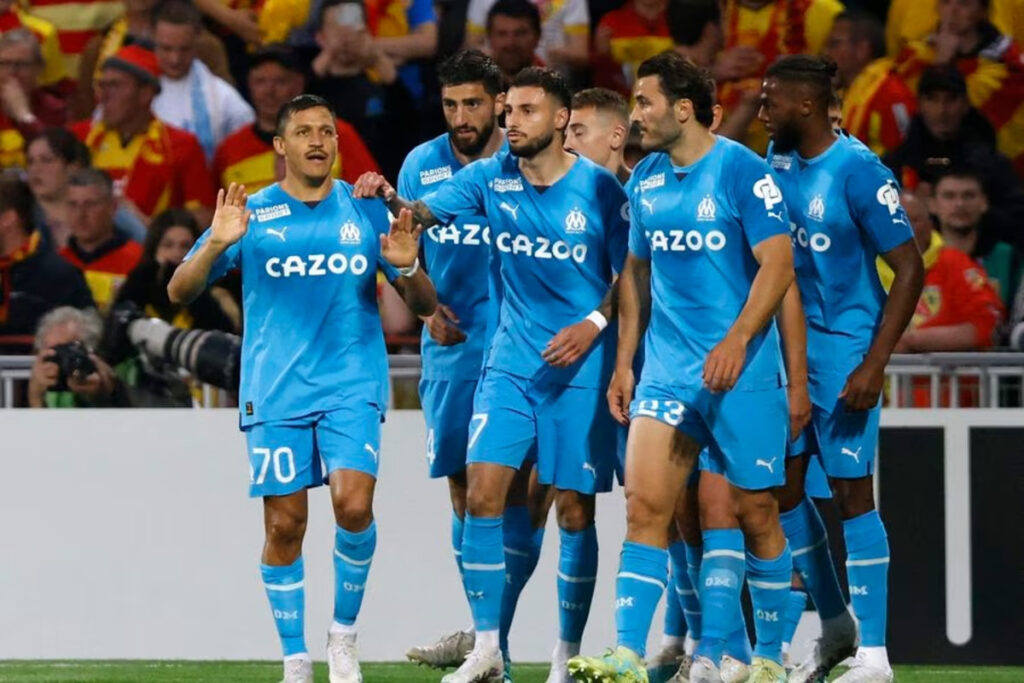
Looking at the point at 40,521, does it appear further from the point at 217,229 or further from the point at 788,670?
the point at 788,670

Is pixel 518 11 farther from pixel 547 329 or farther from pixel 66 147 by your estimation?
pixel 547 329

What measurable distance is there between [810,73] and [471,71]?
1346mm

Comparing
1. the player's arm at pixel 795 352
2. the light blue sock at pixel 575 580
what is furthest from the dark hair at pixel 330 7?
the player's arm at pixel 795 352

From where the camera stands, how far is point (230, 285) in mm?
10445

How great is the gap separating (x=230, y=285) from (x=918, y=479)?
12.3 feet

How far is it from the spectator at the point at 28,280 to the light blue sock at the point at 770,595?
4.76m

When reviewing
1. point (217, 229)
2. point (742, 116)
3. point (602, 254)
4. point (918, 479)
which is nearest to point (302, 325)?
Answer: point (217, 229)

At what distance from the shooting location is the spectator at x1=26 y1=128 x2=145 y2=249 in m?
11.0

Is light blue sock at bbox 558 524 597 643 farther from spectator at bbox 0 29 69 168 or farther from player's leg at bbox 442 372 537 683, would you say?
spectator at bbox 0 29 69 168

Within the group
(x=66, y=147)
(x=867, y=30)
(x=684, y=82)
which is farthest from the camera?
(x=867, y=30)

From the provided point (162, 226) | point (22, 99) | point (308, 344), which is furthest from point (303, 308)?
point (22, 99)

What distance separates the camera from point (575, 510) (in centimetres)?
723

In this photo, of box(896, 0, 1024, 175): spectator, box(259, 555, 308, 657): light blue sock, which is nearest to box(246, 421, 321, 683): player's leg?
box(259, 555, 308, 657): light blue sock

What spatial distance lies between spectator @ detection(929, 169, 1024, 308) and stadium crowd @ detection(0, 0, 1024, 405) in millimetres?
12
